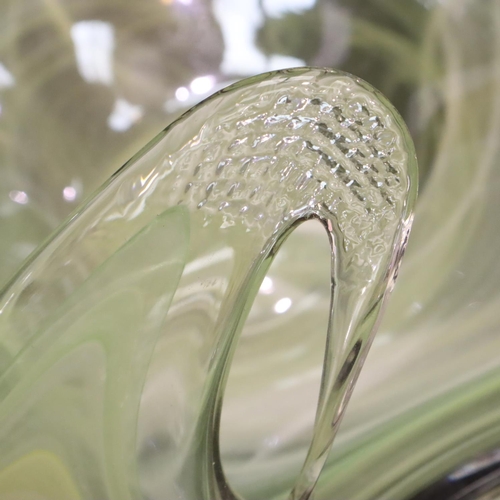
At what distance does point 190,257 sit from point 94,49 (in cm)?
23

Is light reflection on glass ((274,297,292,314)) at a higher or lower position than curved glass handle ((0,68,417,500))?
higher

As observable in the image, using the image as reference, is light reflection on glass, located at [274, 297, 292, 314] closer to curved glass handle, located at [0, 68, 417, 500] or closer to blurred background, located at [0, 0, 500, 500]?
blurred background, located at [0, 0, 500, 500]

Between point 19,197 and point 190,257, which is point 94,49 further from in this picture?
point 190,257

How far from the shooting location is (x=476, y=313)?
30 centimetres

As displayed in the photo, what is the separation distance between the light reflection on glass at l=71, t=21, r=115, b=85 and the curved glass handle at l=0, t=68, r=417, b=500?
21 cm

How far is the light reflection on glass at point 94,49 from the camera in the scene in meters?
0.34

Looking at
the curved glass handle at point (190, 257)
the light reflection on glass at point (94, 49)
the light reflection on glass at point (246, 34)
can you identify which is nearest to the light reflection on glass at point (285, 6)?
the light reflection on glass at point (246, 34)

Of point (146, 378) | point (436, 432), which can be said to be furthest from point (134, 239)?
point (436, 432)

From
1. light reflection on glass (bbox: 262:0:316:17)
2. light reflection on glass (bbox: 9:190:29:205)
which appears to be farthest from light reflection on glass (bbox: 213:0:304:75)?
light reflection on glass (bbox: 9:190:29:205)

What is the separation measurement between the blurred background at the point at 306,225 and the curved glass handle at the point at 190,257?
10cm

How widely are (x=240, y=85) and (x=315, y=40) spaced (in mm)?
216

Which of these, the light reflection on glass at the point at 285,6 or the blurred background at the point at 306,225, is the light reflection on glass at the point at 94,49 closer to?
the blurred background at the point at 306,225

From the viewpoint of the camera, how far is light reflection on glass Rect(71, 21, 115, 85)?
1.12 ft

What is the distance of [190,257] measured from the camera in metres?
0.18
